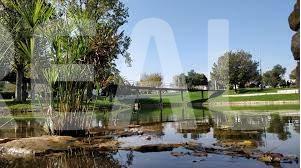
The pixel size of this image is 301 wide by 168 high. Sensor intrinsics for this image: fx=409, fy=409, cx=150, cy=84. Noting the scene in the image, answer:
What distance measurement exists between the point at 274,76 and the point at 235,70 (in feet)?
78.3

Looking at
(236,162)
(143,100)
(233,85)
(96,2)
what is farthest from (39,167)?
(233,85)

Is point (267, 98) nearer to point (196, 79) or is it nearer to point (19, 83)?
point (19, 83)

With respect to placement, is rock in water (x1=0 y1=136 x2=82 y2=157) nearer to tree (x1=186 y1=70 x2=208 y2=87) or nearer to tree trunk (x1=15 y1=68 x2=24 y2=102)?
tree trunk (x1=15 y1=68 x2=24 y2=102)

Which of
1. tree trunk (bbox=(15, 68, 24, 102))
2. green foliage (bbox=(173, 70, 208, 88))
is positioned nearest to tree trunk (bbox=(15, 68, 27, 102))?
tree trunk (bbox=(15, 68, 24, 102))

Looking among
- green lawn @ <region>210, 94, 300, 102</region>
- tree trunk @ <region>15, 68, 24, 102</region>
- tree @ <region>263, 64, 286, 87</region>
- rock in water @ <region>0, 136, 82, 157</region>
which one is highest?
tree @ <region>263, 64, 286, 87</region>

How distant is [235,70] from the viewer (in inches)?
3388

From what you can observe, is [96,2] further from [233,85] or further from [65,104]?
[233,85]

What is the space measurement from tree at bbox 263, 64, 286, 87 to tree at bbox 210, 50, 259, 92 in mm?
12849

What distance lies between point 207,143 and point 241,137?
2.13m

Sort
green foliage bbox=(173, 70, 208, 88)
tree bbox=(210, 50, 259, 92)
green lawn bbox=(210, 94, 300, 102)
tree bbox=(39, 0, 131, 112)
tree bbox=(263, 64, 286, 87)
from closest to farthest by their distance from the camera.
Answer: tree bbox=(39, 0, 131, 112)
green lawn bbox=(210, 94, 300, 102)
tree bbox=(210, 50, 259, 92)
tree bbox=(263, 64, 286, 87)
green foliage bbox=(173, 70, 208, 88)

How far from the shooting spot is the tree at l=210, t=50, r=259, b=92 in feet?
281

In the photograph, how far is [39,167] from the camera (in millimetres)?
9141

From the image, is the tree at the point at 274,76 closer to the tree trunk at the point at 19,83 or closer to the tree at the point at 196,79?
the tree at the point at 196,79

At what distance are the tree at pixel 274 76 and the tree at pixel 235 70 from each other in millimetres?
12849
